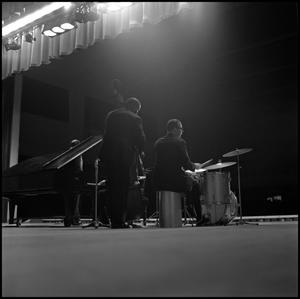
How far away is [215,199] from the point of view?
453 centimetres

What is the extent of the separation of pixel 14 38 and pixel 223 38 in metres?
3.16

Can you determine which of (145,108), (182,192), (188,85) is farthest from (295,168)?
(182,192)

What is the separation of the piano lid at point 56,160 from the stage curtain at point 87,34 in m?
1.22

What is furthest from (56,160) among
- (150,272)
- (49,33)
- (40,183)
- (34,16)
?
(150,272)

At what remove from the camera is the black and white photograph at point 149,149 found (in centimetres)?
109

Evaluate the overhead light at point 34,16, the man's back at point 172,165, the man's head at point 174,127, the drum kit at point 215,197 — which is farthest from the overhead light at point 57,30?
the drum kit at point 215,197

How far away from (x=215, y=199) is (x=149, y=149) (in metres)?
4.78

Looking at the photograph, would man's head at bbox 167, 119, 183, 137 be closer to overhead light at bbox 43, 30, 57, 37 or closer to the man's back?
the man's back

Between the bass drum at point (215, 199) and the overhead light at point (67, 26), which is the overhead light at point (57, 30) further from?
the bass drum at point (215, 199)

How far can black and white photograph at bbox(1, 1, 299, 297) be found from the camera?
109cm

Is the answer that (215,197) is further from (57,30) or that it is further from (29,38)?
(29,38)

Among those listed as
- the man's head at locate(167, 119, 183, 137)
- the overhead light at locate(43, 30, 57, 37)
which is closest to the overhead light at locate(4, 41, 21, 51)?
the overhead light at locate(43, 30, 57, 37)

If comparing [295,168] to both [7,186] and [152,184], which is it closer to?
[152,184]

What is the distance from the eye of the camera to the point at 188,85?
28.0ft
